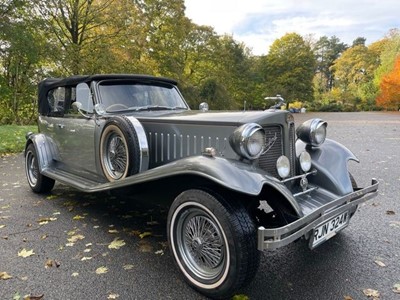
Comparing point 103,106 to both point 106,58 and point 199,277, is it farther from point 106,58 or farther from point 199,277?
point 106,58

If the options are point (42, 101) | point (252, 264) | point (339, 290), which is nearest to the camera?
→ point (252, 264)

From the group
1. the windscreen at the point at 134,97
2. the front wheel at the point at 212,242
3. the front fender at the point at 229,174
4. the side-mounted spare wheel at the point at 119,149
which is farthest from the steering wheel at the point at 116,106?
the front wheel at the point at 212,242

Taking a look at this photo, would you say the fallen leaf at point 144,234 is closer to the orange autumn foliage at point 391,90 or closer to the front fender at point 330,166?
the front fender at point 330,166

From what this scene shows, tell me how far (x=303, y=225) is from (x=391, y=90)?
47452 millimetres

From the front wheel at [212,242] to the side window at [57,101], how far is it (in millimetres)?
3284

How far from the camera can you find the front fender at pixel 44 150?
516 cm

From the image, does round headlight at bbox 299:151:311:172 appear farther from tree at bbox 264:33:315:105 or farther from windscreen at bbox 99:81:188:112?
tree at bbox 264:33:315:105

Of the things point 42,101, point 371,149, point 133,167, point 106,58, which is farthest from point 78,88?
point 106,58

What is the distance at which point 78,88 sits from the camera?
4660mm

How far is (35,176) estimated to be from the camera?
18.5 ft

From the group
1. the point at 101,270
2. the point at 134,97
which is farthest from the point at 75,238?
the point at 134,97

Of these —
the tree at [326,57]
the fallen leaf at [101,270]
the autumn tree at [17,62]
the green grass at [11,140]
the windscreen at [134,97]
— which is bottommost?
the fallen leaf at [101,270]

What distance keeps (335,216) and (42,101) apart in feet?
16.8

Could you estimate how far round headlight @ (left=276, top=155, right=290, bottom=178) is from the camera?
10.3 ft
